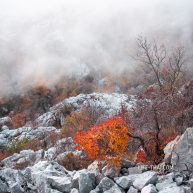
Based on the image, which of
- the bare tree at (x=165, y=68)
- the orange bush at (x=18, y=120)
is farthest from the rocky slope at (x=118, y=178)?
the orange bush at (x=18, y=120)

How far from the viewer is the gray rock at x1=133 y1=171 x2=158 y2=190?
73.7 ft

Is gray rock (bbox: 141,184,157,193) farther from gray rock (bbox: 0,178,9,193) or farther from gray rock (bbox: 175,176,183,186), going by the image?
gray rock (bbox: 0,178,9,193)

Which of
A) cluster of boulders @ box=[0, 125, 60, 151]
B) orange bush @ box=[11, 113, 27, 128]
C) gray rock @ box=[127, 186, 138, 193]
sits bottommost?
gray rock @ box=[127, 186, 138, 193]

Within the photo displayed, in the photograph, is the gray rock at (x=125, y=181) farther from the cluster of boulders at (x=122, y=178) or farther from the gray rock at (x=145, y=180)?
the gray rock at (x=145, y=180)

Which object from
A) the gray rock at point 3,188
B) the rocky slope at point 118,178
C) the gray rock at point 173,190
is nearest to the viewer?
the gray rock at point 173,190

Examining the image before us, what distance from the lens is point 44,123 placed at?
85.3 m

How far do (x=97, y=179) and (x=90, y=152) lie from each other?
11.5 ft

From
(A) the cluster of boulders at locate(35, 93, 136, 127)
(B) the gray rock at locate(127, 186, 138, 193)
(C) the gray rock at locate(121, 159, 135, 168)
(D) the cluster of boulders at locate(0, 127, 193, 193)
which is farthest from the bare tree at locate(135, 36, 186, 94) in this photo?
(B) the gray rock at locate(127, 186, 138, 193)

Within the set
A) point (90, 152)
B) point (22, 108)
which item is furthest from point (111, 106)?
point (90, 152)

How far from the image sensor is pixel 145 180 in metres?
22.6

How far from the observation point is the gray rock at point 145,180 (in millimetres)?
22469

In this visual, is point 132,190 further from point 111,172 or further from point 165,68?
point 165,68

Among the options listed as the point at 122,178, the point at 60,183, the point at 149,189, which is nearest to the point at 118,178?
the point at 122,178

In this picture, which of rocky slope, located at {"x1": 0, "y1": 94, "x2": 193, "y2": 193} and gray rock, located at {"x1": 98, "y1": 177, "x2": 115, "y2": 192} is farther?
gray rock, located at {"x1": 98, "y1": 177, "x2": 115, "y2": 192}
